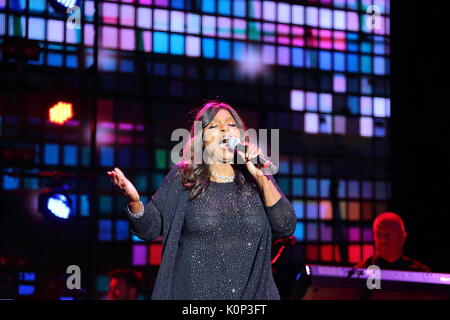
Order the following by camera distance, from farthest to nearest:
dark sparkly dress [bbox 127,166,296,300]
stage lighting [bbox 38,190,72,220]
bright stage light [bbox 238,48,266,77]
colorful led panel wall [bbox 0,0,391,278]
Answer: bright stage light [bbox 238,48,266,77]
colorful led panel wall [bbox 0,0,391,278]
stage lighting [bbox 38,190,72,220]
dark sparkly dress [bbox 127,166,296,300]

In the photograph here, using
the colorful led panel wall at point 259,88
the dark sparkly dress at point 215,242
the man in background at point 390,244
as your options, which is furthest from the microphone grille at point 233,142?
the colorful led panel wall at point 259,88

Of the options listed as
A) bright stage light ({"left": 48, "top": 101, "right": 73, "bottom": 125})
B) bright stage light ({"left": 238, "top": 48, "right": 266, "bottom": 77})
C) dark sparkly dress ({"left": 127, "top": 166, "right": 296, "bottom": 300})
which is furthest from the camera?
bright stage light ({"left": 238, "top": 48, "right": 266, "bottom": 77})

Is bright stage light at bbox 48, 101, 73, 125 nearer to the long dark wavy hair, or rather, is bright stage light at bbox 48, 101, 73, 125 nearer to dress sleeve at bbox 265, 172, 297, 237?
the long dark wavy hair

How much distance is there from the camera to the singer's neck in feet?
7.97

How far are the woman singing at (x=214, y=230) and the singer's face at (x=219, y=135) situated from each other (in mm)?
102

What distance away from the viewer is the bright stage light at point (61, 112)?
27.3 ft

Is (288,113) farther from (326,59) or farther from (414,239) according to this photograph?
(414,239)

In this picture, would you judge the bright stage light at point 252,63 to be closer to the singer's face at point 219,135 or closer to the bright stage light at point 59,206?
the bright stage light at point 59,206

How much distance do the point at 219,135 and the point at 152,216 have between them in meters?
0.40

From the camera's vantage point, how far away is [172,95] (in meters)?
18.0

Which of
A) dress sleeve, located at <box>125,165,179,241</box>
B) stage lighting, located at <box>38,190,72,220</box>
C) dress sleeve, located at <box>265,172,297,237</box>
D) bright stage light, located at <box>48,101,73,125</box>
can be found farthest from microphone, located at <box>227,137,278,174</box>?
Result: bright stage light, located at <box>48,101,73,125</box>

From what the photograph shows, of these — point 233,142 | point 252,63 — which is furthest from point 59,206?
point 252,63

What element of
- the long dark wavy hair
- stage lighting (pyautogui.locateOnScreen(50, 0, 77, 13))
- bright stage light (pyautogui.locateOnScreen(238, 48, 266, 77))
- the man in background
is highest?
bright stage light (pyautogui.locateOnScreen(238, 48, 266, 77))

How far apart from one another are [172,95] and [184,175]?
51.7 ft
